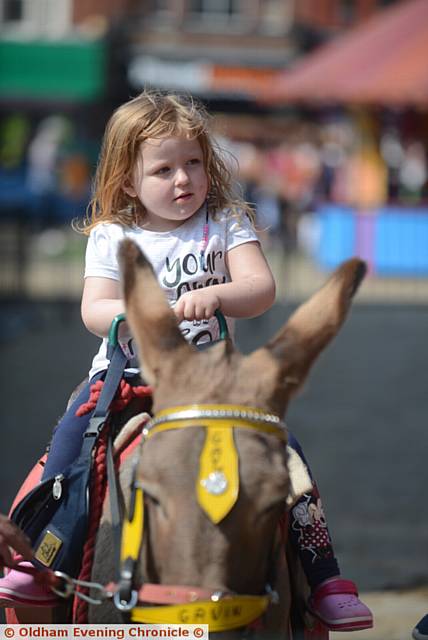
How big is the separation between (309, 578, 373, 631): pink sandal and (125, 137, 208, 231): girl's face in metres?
1.21

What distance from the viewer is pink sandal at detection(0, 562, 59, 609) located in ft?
10.5

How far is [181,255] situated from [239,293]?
0.89ft

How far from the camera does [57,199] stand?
1109 inches

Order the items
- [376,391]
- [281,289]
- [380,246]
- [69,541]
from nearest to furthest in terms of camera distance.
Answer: [69,541], [376,391], [281,289], [380,246]

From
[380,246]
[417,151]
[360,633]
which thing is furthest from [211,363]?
[417,151]

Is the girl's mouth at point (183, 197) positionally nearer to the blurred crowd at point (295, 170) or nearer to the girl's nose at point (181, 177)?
the girl's nose at point (181, 177)

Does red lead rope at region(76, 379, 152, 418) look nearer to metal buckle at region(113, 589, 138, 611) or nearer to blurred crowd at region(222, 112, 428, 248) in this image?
metal buckle at region(113, 589, 138, 611)

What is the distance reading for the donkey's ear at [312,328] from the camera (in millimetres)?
2830

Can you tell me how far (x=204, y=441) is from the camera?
2672mm

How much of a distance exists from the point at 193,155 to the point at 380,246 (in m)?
18.3

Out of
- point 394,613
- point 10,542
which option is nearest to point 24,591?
point 10,542

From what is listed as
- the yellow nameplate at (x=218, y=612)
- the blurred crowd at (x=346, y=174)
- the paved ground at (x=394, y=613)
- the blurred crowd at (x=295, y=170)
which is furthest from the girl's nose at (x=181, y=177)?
the blurred crowd at (x=346, y=174)

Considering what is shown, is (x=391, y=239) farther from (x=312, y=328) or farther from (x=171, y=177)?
(x=312, y=328)

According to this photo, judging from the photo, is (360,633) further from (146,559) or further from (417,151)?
(417,151)
